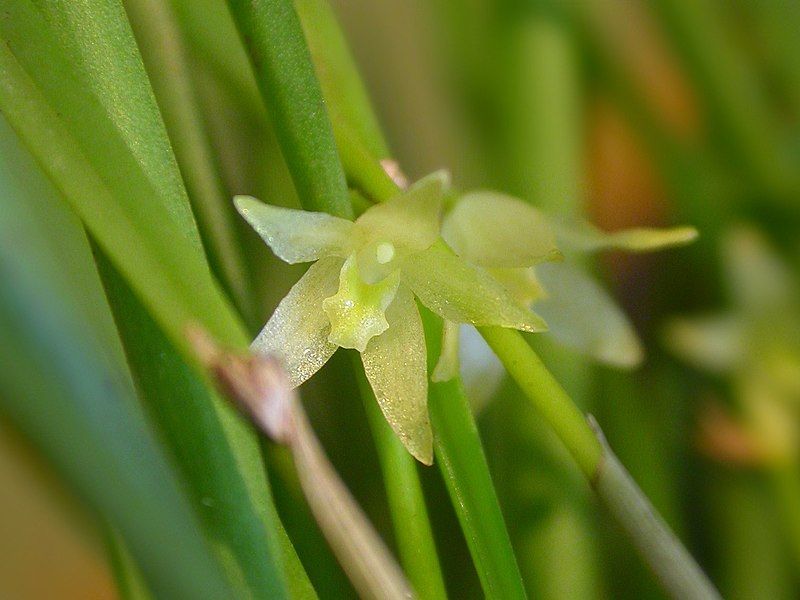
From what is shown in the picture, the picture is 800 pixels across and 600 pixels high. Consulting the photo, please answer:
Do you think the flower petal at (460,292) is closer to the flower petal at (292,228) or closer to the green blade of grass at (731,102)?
the flower petal at (292,228)

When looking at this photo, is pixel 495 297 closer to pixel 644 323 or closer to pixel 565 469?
pixel 565 469

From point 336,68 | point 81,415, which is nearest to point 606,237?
point 336,68

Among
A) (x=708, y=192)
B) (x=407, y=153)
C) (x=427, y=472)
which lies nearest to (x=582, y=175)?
(x=708, y=192)

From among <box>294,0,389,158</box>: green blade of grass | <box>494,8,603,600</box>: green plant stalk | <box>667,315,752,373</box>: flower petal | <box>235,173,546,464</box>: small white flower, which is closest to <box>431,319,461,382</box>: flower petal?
<box>235,173,546,464</box>: small white flower

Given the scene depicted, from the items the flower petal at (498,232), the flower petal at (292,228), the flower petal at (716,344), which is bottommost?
the flower petal at (716,344)

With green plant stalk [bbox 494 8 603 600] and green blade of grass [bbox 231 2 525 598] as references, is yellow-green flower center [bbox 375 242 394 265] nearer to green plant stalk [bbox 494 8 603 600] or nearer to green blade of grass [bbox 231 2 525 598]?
green blade of grass [bbox 231 2 525 598]

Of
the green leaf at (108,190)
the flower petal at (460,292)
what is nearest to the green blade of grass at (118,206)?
the green leaf at (108,190)
